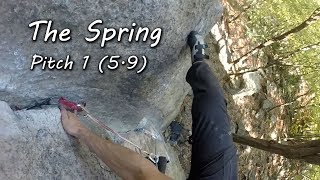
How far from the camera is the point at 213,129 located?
2.08m

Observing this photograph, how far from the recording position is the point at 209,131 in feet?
6.82

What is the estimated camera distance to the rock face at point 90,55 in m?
1.65

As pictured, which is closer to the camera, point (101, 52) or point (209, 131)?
point (101, 52)

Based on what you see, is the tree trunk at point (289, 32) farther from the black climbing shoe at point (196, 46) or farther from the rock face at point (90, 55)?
the black climbing shoe at point (196, 46)

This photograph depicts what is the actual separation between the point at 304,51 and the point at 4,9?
2.95 meters

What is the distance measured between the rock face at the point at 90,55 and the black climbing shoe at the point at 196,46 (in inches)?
1.4

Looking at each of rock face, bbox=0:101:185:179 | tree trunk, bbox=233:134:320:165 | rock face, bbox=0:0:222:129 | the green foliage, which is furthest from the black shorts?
the green foliage

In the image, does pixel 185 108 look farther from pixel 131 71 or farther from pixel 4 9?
pixel 4 9

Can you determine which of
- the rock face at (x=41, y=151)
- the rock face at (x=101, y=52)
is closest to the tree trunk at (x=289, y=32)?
the rock face at (x=101, y=52)

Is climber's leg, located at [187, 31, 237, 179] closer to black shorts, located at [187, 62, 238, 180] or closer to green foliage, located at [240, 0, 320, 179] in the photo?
black shorts, located at [187, 62, 238, 180]

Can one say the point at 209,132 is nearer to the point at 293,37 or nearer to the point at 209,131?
the point at 209,131

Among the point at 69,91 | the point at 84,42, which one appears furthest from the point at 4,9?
the point at 69,91

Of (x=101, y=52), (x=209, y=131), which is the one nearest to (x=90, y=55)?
(x=101, y=52)

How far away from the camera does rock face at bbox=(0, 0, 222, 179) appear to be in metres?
1.65
